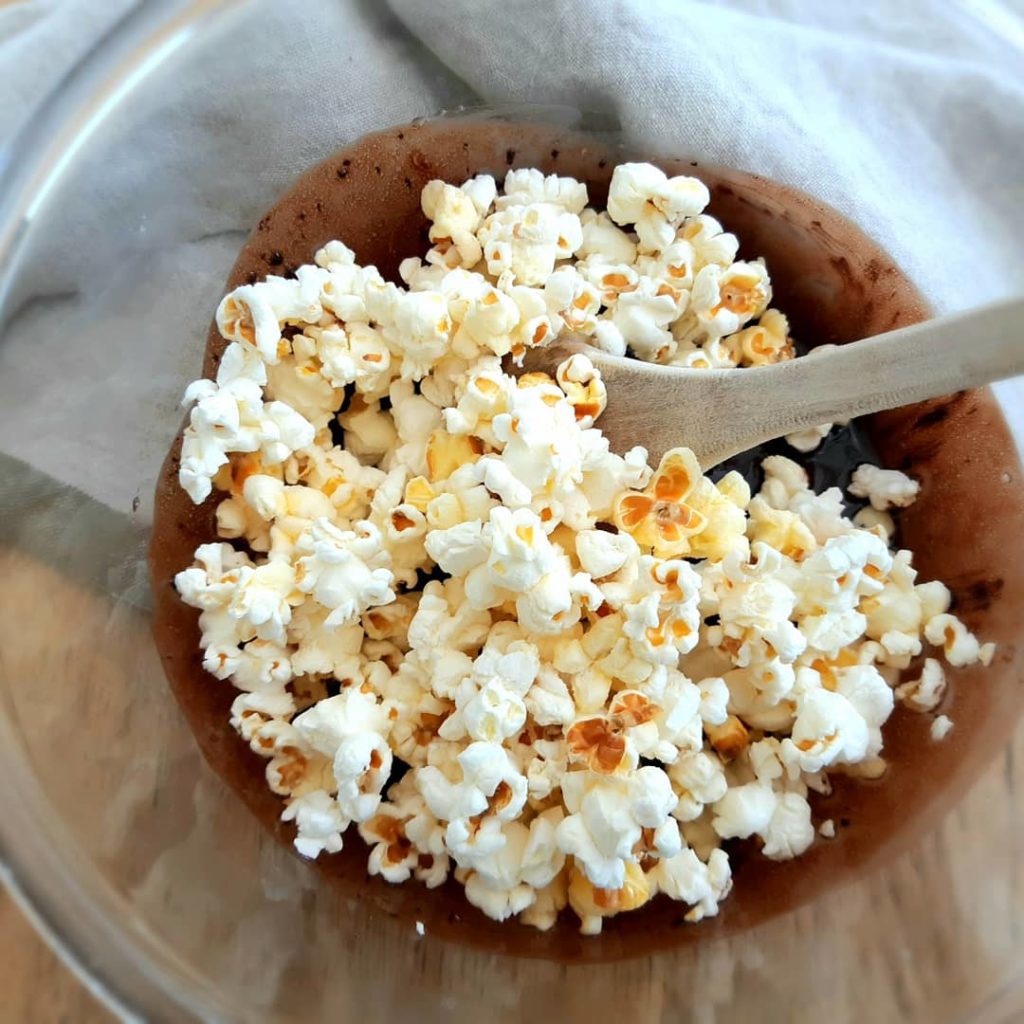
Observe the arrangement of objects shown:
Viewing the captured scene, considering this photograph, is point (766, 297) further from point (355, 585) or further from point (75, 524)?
point (75, 524)

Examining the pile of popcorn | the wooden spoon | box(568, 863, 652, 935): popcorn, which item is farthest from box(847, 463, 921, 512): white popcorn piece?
box(568, 863, 652, 935): popcorn

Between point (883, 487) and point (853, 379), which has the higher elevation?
point (853, 379)

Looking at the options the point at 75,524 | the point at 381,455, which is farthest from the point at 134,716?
the point at 381,455

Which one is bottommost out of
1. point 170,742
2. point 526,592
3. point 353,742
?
point 170,742

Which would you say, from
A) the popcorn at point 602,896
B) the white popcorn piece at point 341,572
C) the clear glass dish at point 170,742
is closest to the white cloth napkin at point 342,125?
the clear glass dish at point 170,742

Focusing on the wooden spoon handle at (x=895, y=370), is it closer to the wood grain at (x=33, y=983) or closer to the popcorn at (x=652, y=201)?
the popcorn at (x=652, y=201)

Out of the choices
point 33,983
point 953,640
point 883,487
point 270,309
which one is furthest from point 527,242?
point 33,983

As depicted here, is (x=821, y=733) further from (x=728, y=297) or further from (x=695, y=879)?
(x=728, y=297)
